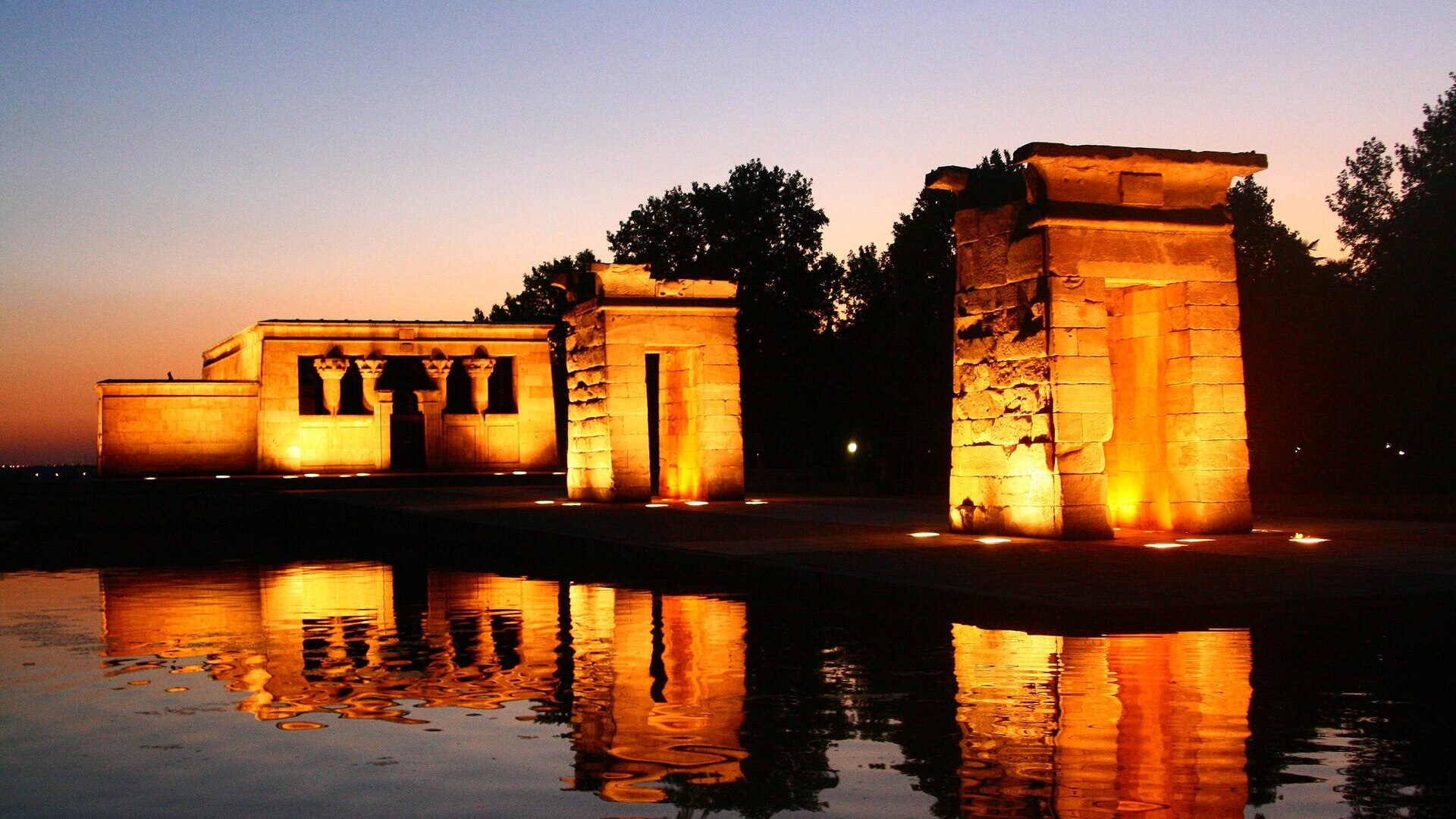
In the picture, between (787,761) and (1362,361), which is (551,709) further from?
(1362,361)

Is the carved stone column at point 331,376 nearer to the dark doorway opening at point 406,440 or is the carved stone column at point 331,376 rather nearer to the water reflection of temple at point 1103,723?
the dark doorway opening at point 406,440

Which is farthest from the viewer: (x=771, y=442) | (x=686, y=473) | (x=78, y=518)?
(x=771, y=442)

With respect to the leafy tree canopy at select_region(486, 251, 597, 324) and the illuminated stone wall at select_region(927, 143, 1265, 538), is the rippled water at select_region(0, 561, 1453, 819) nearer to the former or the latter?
the illuminated stone wall at select_region(927, 143, 1265, 538)

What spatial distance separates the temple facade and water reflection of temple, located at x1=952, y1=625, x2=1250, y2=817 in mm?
36246

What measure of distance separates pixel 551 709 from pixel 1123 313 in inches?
488

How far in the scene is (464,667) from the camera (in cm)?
862

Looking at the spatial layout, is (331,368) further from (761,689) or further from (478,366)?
(761,689)

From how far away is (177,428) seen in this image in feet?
141

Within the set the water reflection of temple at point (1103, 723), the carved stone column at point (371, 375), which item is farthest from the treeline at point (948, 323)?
the water reflection of temple at point (1103, 723)

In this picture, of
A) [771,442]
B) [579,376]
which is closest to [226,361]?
[771,442]

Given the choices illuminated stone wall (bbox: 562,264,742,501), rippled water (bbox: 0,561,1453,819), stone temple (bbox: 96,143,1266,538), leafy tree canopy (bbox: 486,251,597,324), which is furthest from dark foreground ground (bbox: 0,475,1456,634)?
leafy tree canopy (bbox: 486,251,597,324)

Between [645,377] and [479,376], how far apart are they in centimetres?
2039

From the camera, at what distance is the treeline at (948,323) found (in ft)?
117

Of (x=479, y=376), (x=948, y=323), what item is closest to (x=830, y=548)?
(x=948, y=323)
